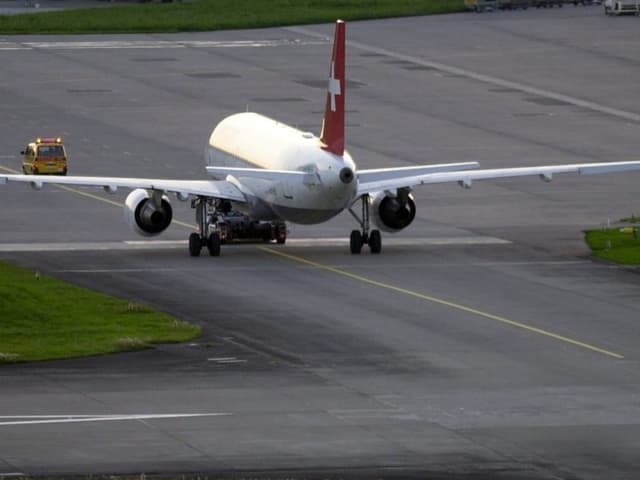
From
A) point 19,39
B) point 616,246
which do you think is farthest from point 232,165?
point 19,39

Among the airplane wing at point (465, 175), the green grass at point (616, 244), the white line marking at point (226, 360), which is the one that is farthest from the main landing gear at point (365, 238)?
the white line marking at point (226, 360)

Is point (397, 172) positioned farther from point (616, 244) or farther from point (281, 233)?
point (616, 244)

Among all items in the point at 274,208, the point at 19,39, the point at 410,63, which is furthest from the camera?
the point at 19,39

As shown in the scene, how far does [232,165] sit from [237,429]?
36.3 m

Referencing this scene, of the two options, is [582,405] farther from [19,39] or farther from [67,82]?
[19,39]

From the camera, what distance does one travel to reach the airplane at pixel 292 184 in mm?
72312

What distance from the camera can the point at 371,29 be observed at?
16300 cm

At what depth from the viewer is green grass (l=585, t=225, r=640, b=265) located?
76.7m

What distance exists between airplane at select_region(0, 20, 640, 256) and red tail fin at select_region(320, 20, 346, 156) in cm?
4

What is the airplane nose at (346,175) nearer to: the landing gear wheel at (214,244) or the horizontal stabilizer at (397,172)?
the horizontal stabilizer at (397,172)

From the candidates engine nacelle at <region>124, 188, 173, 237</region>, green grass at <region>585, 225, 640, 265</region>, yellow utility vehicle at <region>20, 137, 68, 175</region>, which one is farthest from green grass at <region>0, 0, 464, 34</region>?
engine nacelle at <region>124, 188, 173, 237</region>

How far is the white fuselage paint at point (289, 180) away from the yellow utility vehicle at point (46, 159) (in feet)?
72.7

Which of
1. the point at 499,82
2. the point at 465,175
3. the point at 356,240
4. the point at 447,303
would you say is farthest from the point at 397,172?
the point at 499,82

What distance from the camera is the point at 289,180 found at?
241 feet
